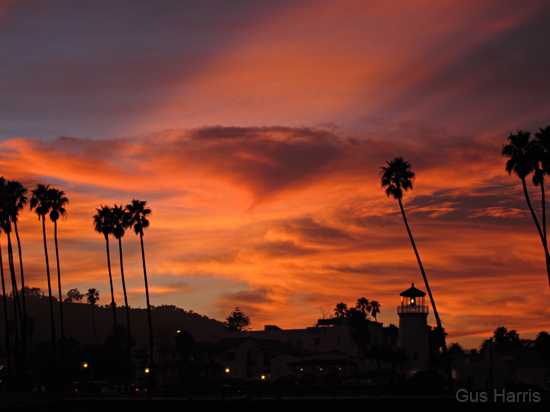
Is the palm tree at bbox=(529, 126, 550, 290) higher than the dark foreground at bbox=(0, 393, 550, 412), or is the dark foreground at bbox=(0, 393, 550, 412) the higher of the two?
the palm tree at bbox=(529, 126, 550, 290)

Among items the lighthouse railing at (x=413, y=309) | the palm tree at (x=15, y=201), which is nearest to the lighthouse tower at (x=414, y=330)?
the lighthouse railing at (x=413, y=309)

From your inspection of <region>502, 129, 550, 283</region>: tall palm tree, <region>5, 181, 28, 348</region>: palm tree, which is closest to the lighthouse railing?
<region>502, 129, 550, 283</region>: tall palm tree

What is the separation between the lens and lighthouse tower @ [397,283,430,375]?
67.8 m

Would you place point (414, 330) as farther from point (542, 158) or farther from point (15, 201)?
point (15, 201)

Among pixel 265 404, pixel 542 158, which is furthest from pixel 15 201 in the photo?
pixel 542 158

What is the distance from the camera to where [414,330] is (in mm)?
68125

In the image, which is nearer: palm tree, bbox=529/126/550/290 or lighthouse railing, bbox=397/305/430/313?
palm tree, bbox=529/126/550/290

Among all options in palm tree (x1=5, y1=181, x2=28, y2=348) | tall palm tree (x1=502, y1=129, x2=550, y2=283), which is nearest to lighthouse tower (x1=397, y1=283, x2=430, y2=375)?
tall palm tree (x1=502, y1=129, x2=550, y2=283)

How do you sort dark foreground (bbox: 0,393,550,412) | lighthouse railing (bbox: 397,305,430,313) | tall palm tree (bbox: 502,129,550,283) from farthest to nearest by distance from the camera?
lighthouse railing (bbox: 397,305,430,313) < tall palm tree (bbox: 502,129,550,283) < dark foreground (bbox: 0,393,550,412)

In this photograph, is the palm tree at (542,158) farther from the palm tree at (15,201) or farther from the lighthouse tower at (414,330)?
the palm tree at (15,201)

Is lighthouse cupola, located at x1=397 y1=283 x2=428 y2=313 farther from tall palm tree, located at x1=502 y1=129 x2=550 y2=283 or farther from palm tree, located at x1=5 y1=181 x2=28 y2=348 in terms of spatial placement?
palm tree, located at x1=5 y1=181 x2=28 y2=348

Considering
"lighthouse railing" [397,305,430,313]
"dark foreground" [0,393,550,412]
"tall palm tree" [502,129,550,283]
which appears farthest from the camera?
"lighthouse railing" [397,305,430,313]

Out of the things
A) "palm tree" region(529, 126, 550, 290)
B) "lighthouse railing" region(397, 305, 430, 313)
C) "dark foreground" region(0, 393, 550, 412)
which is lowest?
"dark foreground" region(0, 393, 550, 412)

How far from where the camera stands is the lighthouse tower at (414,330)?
6775cm
